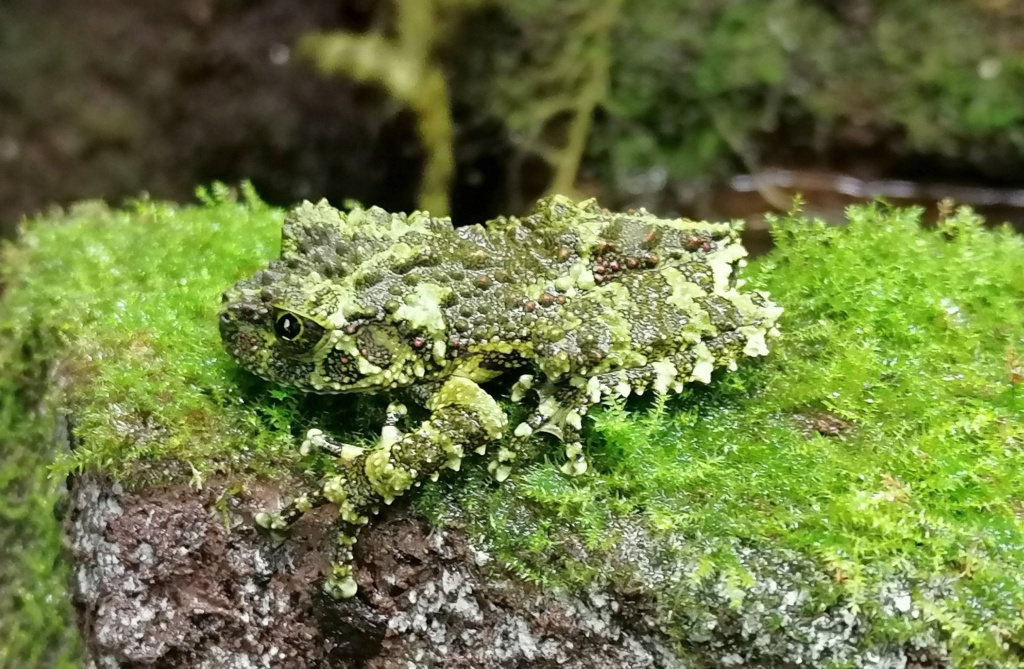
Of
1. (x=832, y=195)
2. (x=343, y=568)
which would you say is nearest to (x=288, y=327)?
(x=343, y=568)

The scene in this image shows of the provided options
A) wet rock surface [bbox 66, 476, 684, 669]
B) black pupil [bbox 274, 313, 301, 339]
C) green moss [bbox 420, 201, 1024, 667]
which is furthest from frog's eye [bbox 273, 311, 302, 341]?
green moss [bbox 420, 201, 1024, 667]

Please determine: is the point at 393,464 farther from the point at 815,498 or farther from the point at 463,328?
the point at 815,498

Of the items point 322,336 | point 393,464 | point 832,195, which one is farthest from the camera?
point 832,195

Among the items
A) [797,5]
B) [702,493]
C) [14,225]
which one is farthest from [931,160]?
[14,225]

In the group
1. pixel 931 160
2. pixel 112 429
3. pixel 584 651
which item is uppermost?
pixel 931 160

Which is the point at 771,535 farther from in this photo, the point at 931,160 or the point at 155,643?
the point at 931,160

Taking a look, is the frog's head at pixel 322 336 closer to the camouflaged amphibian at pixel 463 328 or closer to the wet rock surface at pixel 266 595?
the camouflaged amphibian at pixel 463 328

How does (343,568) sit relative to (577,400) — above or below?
below
